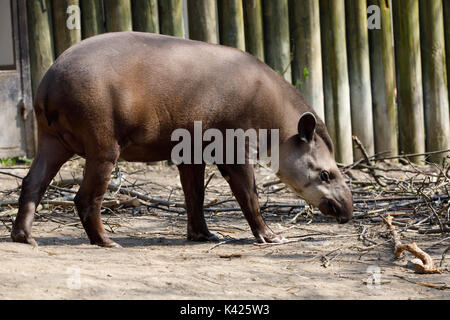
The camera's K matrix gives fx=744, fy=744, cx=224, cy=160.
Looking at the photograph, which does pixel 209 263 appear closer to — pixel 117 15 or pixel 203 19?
pixel 117 15

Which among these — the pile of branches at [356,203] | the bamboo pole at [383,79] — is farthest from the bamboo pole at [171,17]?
the bamboo pole at [383,79]

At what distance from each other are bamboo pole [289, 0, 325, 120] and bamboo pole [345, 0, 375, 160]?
42cm

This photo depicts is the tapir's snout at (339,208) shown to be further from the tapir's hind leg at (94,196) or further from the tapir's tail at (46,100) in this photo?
the tapir's tail at (46,100)

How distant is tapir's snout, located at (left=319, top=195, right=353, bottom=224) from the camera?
534cm

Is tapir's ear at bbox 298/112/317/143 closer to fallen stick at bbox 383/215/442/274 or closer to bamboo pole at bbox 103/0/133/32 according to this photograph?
fallen stick at bbox 383/215/442/274

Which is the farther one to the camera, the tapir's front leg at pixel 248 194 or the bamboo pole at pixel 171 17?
the bamboo pole at pixel 171 17

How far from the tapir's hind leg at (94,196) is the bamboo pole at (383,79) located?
4.94 metres

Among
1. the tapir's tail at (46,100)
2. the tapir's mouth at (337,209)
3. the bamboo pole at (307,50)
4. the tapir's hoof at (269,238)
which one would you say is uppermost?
the bamboo pole at (307,50)

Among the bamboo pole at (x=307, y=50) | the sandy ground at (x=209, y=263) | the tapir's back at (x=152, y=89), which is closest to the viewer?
the sandy ground at (x=209, y=263)

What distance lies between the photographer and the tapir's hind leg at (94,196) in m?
4.65

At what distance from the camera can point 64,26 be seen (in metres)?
7.97

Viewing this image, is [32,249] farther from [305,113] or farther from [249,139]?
[305,113]

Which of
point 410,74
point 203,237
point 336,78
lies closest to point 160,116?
point 203,237
